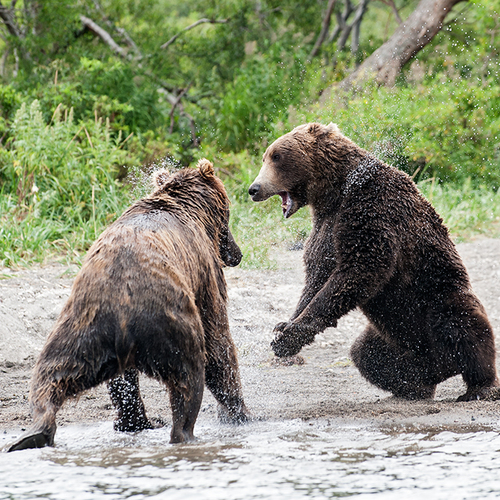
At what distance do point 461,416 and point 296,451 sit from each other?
130 cm

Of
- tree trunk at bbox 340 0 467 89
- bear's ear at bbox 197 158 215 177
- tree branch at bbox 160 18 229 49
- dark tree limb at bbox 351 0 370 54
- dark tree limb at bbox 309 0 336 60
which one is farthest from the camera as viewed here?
dark tree limb at bbox 351 0 370 54

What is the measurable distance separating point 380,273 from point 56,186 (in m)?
5.30

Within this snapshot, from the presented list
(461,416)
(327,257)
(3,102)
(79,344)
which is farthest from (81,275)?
(3,102)

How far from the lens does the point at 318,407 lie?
15.8 ft

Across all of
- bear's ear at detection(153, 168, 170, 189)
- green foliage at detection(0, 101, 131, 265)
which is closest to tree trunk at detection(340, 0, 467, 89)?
green foliage at detection(0, 101, 131, 265)

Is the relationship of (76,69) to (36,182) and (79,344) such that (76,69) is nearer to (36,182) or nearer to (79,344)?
(36,182)

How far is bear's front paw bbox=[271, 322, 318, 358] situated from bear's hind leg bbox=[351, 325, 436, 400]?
65 centimetres

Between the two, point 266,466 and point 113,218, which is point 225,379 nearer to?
point 266,466

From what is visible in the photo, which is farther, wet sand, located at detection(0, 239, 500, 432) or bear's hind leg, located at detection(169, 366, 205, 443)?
wet sand, located at detection(0, 239, 500, 432)

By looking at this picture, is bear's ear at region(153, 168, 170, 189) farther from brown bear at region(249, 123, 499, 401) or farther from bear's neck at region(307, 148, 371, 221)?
bear's neck at region(307, 148, 371, 221)

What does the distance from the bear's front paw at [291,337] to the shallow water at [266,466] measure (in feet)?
2.43

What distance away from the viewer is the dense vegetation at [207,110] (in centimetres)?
887

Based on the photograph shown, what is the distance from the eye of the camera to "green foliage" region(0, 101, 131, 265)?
828 centimetres

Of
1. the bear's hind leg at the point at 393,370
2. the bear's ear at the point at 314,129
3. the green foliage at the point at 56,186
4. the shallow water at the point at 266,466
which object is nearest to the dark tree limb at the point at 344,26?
the green foliage at the point at 56,186
